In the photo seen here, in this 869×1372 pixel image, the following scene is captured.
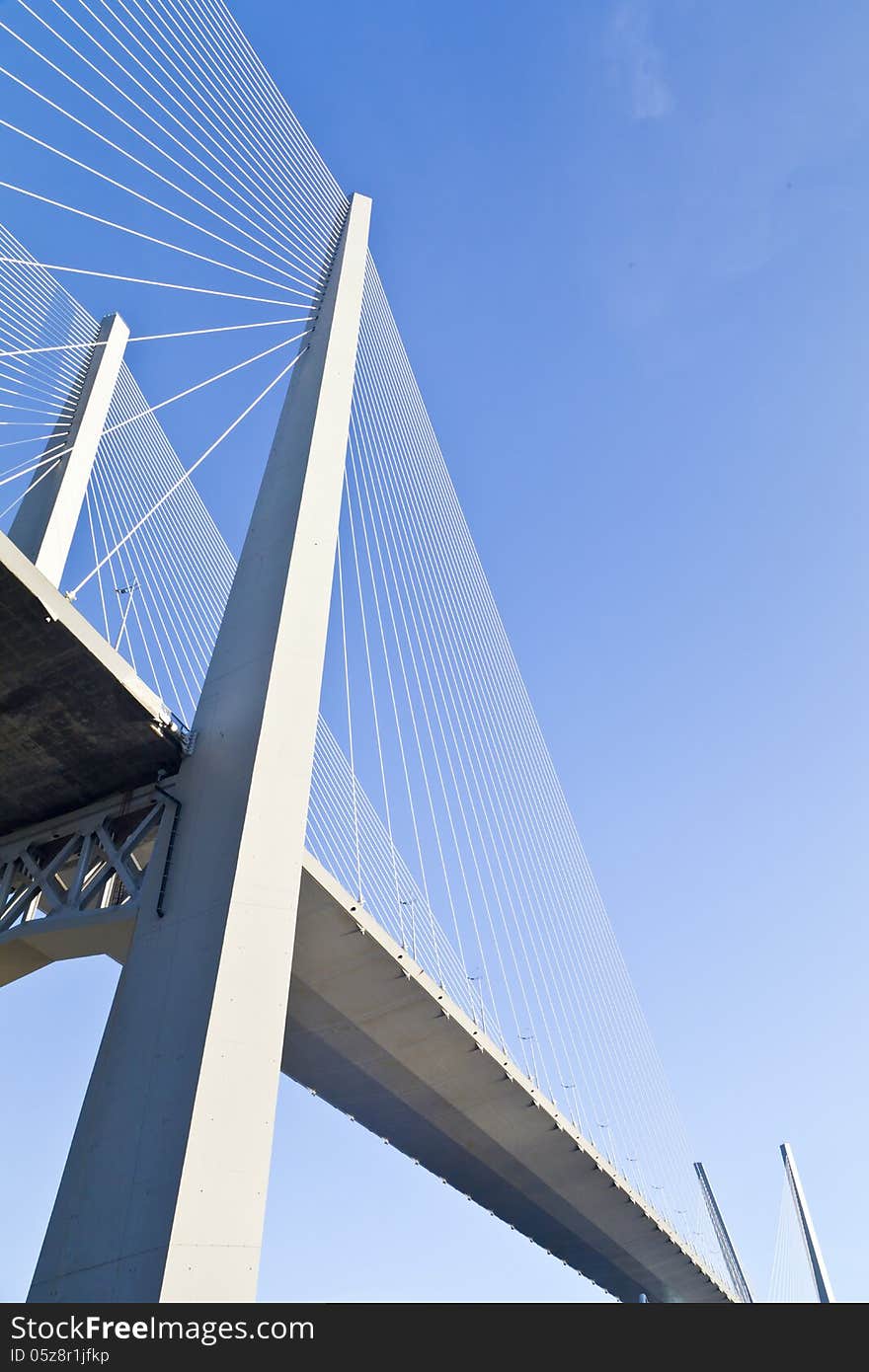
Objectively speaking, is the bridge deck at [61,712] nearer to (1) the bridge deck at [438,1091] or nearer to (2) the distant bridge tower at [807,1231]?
(1) the bridge deck at [438,1091]

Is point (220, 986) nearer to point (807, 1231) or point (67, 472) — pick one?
point (67, 472)

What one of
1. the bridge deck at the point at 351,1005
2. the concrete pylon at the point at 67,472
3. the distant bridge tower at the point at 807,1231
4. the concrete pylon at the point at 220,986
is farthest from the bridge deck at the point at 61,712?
the distant bridge tower at the point at 807,1231

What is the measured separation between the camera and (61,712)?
12.0 meters

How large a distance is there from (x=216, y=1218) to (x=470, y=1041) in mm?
9686

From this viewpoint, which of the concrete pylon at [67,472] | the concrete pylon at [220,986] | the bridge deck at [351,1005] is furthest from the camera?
the concrete pylon at [67,472]

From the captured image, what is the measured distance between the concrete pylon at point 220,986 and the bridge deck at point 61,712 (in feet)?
2.38

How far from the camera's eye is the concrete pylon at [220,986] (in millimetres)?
8352

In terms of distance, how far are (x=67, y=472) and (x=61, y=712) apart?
14.7 ft

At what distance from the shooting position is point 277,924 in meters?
10.0

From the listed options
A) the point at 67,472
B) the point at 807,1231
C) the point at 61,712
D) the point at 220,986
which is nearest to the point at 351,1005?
the point at 61,712

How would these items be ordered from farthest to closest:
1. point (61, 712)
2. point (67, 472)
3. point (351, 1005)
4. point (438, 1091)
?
point (438, 1091) → point (351, 1005) → point (67, 472) → point (61, 712)

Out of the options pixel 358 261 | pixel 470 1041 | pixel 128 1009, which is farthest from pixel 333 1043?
pixel 358 261

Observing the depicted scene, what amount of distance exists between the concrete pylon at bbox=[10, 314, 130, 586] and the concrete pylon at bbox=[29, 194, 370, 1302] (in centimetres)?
299

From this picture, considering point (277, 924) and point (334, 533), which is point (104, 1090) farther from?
point (334, 533)
